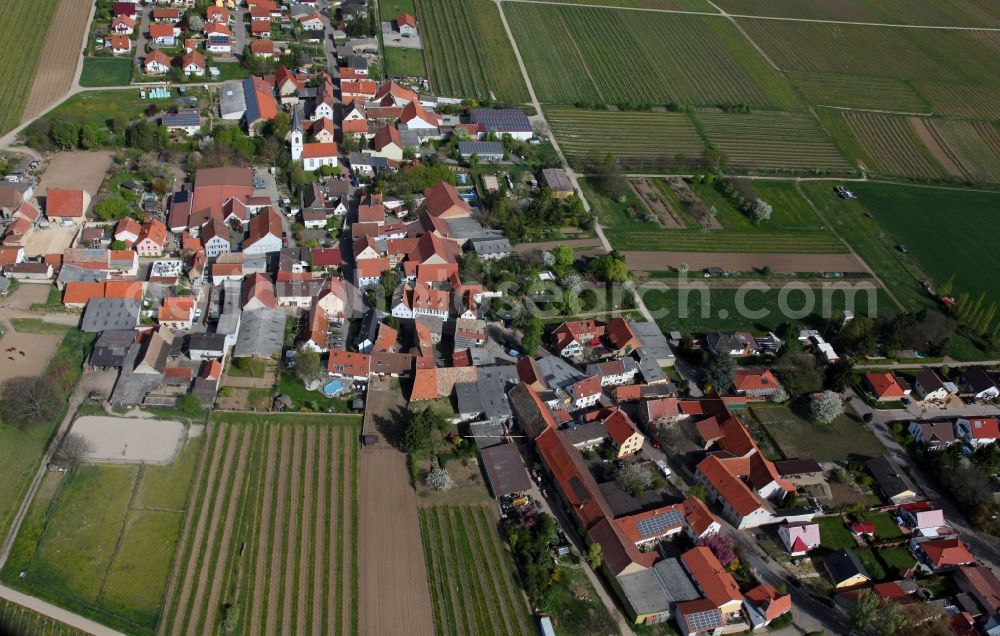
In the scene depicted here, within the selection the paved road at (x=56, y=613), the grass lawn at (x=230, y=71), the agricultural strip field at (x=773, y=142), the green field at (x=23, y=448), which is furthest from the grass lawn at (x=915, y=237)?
the green field at (x=23, y=448)

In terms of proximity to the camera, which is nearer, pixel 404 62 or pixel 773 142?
pixel 773 142

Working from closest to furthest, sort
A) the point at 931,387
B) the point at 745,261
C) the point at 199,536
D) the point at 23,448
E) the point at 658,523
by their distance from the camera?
1. the point at 199,536
2. the point at 658,523
3. the point at 23,448
4. the point at 931,387
5. the point at 745,261

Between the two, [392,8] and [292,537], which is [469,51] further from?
[292,537]

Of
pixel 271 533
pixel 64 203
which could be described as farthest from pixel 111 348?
pixel 64 203

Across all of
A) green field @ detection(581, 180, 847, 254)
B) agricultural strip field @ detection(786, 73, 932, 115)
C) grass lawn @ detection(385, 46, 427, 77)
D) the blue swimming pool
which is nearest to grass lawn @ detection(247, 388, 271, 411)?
the blue swimming pool

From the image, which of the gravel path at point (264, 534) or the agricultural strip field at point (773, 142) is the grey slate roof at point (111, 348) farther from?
the agricultural strip field at point (773, 142)

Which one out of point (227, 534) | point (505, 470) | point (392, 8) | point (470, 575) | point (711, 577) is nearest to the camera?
point (711, 577)

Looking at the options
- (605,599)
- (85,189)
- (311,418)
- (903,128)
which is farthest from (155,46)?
(903,128)

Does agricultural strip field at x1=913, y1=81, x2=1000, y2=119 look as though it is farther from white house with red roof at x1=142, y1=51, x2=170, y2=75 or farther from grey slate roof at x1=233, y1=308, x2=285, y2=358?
white house with red roof at x1=142, y1=51, x2=170, y2=75
